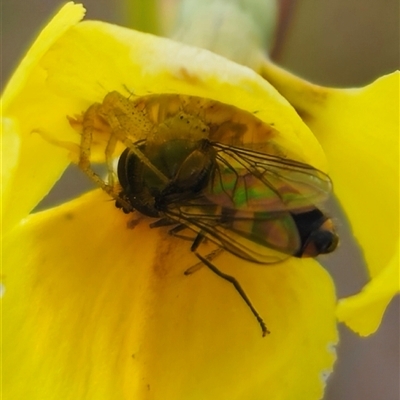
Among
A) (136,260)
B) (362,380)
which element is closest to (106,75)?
(136,260)

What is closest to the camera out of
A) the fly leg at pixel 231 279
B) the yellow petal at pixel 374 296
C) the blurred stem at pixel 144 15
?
the yellow petal at pixel 374 296

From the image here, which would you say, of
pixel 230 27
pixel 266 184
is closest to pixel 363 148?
pixel 266 184

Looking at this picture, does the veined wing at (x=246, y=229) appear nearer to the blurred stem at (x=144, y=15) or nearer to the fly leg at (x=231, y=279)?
the fly leg at (x=231, y=279)

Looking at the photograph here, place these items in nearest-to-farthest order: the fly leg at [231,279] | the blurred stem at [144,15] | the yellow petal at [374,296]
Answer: the yellow petal at [374,296] < the fly leg at [231,279] < the blurred stem at [144,15]

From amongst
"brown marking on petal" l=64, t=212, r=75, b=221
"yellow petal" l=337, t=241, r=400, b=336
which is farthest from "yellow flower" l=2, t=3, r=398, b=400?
"yellow petal" l=337, t=241, r=400, b=336

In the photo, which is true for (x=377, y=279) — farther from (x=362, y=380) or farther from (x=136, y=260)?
(x=362, y=380)

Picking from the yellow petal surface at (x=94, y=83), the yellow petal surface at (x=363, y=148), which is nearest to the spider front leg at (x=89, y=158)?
the yellow petal surface at (x=94, y=83)

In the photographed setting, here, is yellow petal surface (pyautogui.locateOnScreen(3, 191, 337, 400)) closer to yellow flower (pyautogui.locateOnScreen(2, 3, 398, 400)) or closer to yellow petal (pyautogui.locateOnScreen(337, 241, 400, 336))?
yellow flower (pyautogui.locateOnScreen(2, 3, 398, 400))

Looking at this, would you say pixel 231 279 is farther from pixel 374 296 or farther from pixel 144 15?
pixel 144 15
